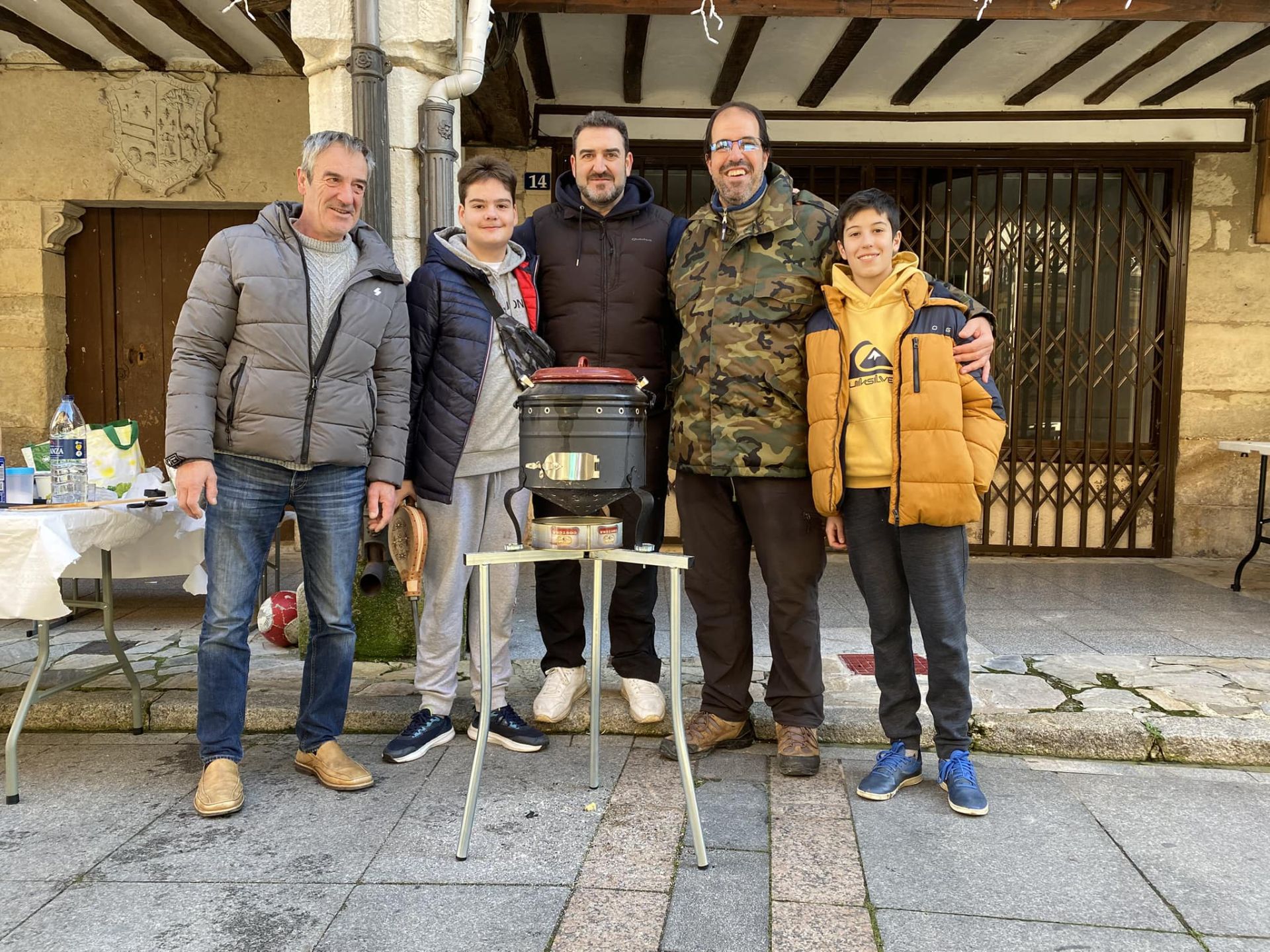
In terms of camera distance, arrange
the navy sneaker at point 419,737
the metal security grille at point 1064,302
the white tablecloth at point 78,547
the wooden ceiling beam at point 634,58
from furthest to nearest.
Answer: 1. the metal security grille at point 1064,302
2. the wooden ceiling beam at point 634,58
3. the navy sneaker at point 419,737
4. the white tablecloth at point 78,547

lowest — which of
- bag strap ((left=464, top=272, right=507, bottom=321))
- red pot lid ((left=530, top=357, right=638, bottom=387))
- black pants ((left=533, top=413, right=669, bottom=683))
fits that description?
black pants ((left=533, top=413, right=669, bottom=683))

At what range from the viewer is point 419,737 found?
334 centimetres

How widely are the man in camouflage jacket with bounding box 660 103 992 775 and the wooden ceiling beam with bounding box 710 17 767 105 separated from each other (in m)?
2.38

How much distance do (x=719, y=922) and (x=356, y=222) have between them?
7.48 feet

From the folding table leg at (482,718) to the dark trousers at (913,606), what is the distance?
3.77ft

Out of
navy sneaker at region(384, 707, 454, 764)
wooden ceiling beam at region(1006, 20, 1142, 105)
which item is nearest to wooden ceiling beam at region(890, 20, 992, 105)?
wooden ceiling beam at region(1006, 20, 1142, 105)

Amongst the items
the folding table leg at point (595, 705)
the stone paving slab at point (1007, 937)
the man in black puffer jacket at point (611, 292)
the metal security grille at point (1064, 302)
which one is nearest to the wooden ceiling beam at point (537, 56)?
→ the metal security grille at point (1064, 302)

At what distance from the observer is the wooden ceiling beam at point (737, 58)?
528 centimetres

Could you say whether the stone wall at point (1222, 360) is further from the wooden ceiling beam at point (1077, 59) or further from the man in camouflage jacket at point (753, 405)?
the man in camouflage jacket at point (753, 405)

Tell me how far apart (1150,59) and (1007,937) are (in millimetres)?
5376

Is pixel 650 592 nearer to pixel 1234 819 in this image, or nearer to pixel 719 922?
pixel 719 922

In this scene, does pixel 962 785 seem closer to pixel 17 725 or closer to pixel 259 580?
pixel 259 580

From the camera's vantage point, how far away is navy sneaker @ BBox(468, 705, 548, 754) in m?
3.39

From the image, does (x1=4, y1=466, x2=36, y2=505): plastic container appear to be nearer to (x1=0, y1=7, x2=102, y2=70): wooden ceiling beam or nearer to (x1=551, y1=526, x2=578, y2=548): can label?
(x1=551, y1=526, x2=578, y2=548): can label
